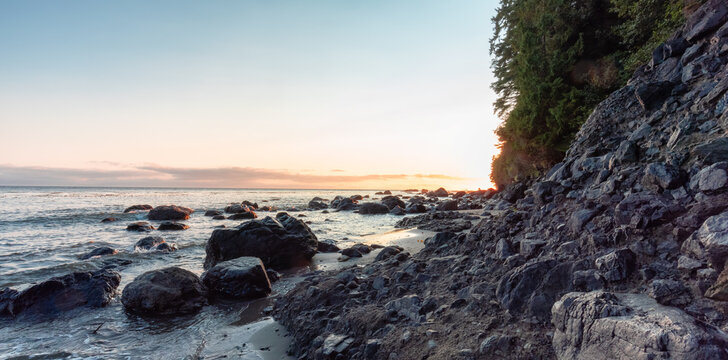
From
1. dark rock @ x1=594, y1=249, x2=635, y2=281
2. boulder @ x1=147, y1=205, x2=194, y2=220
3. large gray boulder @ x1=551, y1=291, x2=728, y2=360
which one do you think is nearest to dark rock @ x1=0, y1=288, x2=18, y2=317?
large gray boulder @ x1=551, y1=291, x2=728, y2=360

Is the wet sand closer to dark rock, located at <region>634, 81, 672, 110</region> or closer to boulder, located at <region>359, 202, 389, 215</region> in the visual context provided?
dark rock, located at <region>634, 81, 672, 110</region>

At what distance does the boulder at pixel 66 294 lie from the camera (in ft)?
23.1

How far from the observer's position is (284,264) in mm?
11328

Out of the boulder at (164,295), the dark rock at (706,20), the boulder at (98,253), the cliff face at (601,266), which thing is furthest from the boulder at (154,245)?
the dark rock at (706,20)

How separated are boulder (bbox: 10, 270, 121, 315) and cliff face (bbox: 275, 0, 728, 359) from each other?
15.2 feet

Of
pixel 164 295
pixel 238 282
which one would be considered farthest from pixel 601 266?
pixel 164 295

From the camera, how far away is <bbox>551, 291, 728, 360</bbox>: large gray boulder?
2.13 m

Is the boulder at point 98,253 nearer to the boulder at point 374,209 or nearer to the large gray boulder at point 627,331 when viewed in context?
the large gray boulder at point 627,331

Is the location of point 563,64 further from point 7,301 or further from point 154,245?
point 7,301

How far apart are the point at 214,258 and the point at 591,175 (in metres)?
11.0

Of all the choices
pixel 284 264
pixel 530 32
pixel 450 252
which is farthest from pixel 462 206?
pixel 450 252

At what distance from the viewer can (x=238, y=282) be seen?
7.93 m

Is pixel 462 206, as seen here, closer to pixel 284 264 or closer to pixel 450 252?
→ pixel 284 264

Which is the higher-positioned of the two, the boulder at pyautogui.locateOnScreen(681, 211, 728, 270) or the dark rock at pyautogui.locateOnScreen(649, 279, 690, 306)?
the boulder at pyautogui.locateOnScreen(681, 211, 728, 270)
